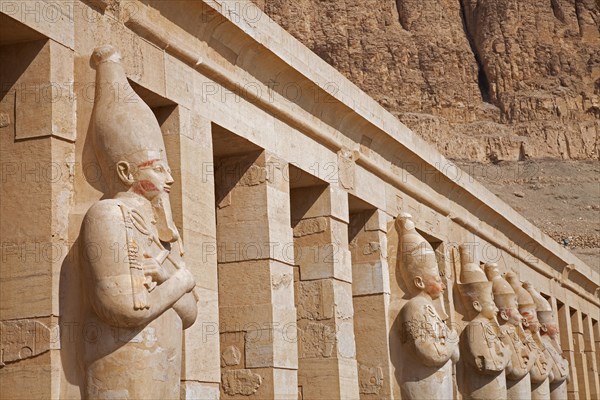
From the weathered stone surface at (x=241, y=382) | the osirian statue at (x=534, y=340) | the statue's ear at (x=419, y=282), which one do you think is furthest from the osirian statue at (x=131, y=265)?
the osirian statue at (x=534, y=340)

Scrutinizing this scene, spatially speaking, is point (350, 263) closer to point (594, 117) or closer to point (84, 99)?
point (84, 99)

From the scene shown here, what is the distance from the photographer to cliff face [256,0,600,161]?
51.3 metres

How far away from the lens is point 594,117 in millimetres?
53062

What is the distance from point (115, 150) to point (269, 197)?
8.57 feet

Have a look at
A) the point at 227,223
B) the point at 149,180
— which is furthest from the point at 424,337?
the point at 149,180

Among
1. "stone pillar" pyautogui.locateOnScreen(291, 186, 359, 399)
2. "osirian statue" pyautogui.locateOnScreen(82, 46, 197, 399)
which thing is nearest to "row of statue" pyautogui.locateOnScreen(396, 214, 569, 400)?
"stone pillar" pyautogui.locateOnScreen(291, 186, 359, 399)

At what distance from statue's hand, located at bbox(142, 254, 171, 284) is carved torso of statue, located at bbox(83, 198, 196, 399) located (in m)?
0.03

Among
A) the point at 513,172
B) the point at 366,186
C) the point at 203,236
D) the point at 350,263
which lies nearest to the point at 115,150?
the point at 203,236

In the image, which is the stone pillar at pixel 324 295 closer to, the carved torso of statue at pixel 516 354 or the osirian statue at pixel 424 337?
the osirian statue at pixel 424 337

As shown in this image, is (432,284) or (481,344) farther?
(481,344)

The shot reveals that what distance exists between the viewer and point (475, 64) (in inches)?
2251

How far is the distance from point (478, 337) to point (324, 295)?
10.7ft

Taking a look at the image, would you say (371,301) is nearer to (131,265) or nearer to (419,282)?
(419,282)

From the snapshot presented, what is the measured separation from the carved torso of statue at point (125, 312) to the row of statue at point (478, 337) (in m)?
4.79
